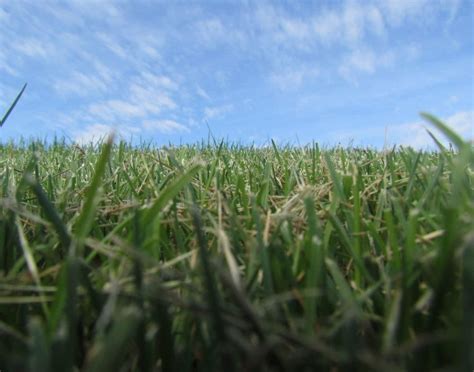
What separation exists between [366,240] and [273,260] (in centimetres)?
28

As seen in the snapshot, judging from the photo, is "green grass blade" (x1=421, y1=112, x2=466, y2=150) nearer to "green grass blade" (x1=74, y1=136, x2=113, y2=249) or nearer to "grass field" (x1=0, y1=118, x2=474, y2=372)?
"grass field" (x1=0, y1=118, x2=474, y2=372)

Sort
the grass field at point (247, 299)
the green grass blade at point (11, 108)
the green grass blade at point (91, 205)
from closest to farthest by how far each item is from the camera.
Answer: the grass field at point (247, 299) < the green grass blade at point (91, 205) < the green grass blade at point (11, 108)

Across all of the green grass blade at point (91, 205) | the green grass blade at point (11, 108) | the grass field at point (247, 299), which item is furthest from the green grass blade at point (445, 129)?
the green grass blade at point (11, 108)

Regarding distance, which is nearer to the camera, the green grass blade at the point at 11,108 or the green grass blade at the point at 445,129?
the green grass blade at the point at 445,129

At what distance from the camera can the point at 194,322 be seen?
2.06 ft

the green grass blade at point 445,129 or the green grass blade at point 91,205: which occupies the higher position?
the green grass blade at point 445,129

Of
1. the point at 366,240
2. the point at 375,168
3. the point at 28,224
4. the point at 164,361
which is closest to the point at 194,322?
the point at 164,361

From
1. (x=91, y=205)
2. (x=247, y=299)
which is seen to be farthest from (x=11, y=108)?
(x=247, y=299)

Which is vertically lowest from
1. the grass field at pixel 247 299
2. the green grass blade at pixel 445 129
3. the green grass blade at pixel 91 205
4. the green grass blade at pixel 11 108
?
the grass field at pixel 247 299

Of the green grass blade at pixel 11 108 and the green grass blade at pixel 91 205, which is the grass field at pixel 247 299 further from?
the green grass blade at pixel 11 108

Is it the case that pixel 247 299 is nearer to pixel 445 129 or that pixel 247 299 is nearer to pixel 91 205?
pixel 91 205

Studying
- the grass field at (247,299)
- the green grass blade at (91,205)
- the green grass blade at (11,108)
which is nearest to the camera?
the grass field at (247,299)

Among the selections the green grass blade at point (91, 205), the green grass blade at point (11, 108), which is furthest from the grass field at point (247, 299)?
the green grass blade at point (11, 108)

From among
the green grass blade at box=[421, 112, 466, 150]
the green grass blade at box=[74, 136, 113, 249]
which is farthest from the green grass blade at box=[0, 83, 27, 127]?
the green grass blade at box=[421, 112, 466, 150]
